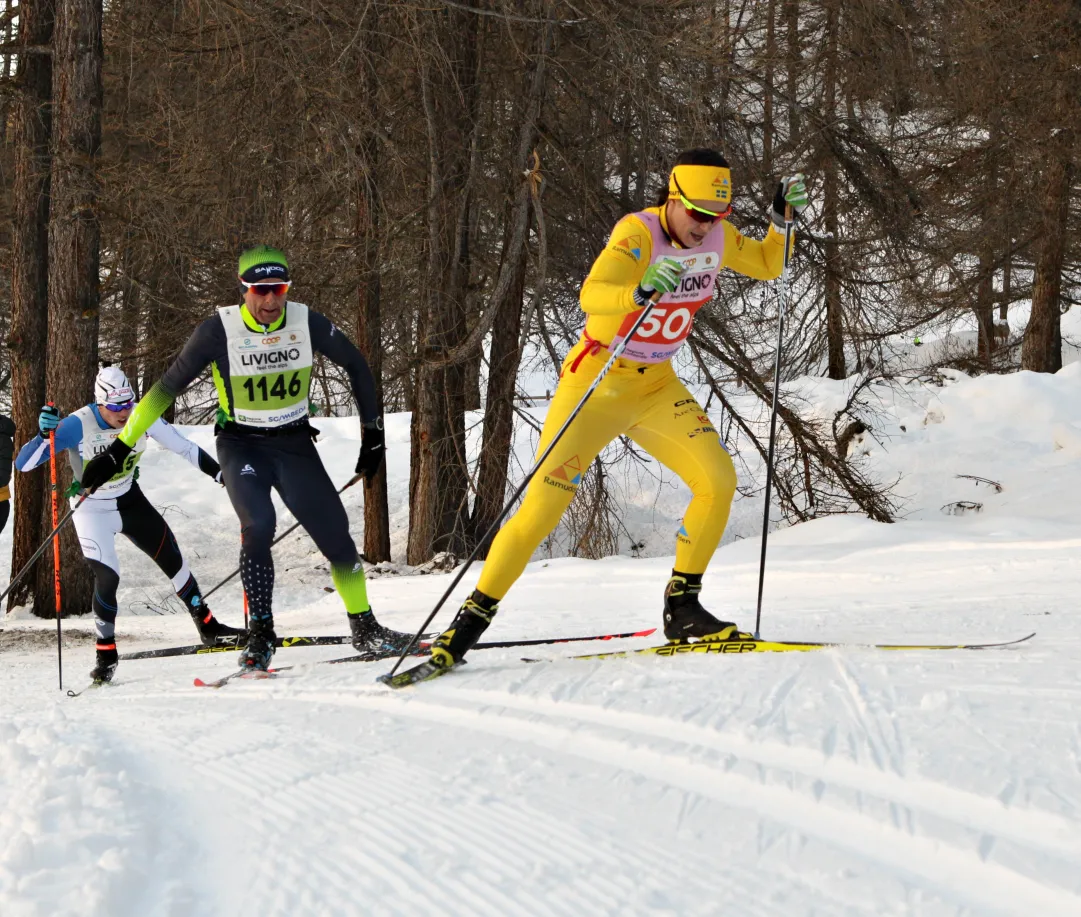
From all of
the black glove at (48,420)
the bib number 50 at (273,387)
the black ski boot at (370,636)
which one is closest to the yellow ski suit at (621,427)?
the black ski boot at (370,636)

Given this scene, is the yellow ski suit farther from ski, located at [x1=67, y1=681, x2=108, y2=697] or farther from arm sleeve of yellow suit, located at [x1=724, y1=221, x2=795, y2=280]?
ski, located at [x1=67, y1=681, x2=108, y2=697]

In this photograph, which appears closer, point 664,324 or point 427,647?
point 664,324

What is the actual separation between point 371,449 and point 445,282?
169 inches

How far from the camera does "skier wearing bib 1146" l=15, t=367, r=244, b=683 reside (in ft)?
22.0

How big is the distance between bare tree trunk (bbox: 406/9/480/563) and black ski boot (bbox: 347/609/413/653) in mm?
3429

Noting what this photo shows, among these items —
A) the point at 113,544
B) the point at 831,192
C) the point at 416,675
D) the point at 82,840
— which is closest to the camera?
the point at 82,840

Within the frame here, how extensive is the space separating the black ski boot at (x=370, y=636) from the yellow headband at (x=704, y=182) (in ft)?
8.91

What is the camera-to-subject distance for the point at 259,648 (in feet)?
17.6

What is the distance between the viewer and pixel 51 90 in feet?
35.7

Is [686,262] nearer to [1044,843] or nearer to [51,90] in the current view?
[1044,843]

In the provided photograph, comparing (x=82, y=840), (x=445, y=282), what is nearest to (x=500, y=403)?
(x=445, y=282)

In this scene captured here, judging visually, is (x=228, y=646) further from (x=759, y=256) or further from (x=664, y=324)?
(x=759, y=256)

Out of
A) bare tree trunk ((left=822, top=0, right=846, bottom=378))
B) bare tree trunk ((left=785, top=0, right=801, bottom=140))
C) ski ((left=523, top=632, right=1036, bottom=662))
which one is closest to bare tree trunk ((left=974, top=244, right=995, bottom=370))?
bare tree trunk ((left=785, top=0, right=801, bottom=140))

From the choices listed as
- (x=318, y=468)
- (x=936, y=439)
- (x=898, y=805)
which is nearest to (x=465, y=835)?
(x=898, y=805)
